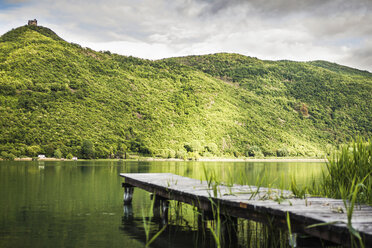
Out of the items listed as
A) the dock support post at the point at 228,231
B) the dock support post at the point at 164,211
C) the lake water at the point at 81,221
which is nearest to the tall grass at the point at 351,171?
the lake water at the point at 81,221

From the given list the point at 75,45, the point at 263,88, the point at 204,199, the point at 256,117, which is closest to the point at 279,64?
the point at 263,88

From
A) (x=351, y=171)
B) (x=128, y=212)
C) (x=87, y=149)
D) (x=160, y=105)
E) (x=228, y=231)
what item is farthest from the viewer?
(x=160, y=105)

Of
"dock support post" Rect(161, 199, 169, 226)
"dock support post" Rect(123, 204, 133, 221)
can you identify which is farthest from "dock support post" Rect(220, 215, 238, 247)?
"dock support post" Rect(123, 204, 133, 221)

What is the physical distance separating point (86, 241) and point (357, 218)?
5456 mm

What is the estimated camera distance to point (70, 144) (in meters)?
62.4

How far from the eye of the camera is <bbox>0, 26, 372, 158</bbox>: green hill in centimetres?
6625

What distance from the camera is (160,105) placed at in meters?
98.6

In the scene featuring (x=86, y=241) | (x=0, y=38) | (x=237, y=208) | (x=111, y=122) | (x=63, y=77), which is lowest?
(x=86, y=241)

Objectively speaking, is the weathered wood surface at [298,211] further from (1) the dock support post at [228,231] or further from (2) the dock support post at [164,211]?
(2) the dock support post at [164,211]

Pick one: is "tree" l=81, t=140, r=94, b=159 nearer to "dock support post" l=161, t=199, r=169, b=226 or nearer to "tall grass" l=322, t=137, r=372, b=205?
"dock support post" l=161, t=199, r=169, b=226

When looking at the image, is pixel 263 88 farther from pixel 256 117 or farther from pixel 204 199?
pixel 204 199

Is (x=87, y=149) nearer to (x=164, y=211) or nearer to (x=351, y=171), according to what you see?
→ (x=164, y=211)

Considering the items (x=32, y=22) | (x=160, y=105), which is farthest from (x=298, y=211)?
(x=32, y=22)

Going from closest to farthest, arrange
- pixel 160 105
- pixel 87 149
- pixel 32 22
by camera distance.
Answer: pixel 87 149, pixel 160 105, pixel 32 22
